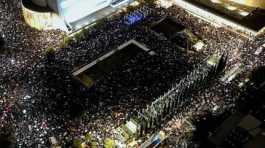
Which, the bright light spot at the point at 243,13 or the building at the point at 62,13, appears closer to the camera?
the building at the point at 62,13

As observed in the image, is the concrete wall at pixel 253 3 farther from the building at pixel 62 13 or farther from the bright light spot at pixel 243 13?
the building at pixel 62 13

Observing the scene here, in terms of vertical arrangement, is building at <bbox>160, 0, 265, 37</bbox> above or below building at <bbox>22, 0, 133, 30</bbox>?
below

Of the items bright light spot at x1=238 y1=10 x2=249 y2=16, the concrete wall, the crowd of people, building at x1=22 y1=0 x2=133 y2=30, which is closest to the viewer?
the crowd of people

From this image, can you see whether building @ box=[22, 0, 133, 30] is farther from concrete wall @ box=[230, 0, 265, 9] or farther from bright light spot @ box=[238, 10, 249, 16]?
concrete wall @ box=[230, 0, 265, 9]

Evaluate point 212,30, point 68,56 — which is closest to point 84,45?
point 68,56

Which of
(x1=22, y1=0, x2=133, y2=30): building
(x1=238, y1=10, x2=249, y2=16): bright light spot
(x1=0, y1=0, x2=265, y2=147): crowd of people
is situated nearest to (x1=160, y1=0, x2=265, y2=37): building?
(x1=238, y1=10, x2=249, y2=16): bright light spot

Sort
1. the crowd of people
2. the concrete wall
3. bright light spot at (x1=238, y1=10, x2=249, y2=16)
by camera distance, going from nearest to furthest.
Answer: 1. the crowd of people
2. bright light spot at (x1=238, y1=10, x2=249, y2=16)
3. the concrete wall

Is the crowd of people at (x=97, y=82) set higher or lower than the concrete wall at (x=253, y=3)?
lower

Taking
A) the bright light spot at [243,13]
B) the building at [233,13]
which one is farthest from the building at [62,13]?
the bright light spot at [243,13]

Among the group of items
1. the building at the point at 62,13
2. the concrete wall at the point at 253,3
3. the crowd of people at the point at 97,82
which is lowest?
the crowd of people at the point at 97,82

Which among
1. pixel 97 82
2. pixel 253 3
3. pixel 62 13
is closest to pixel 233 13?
pixel 253 3
